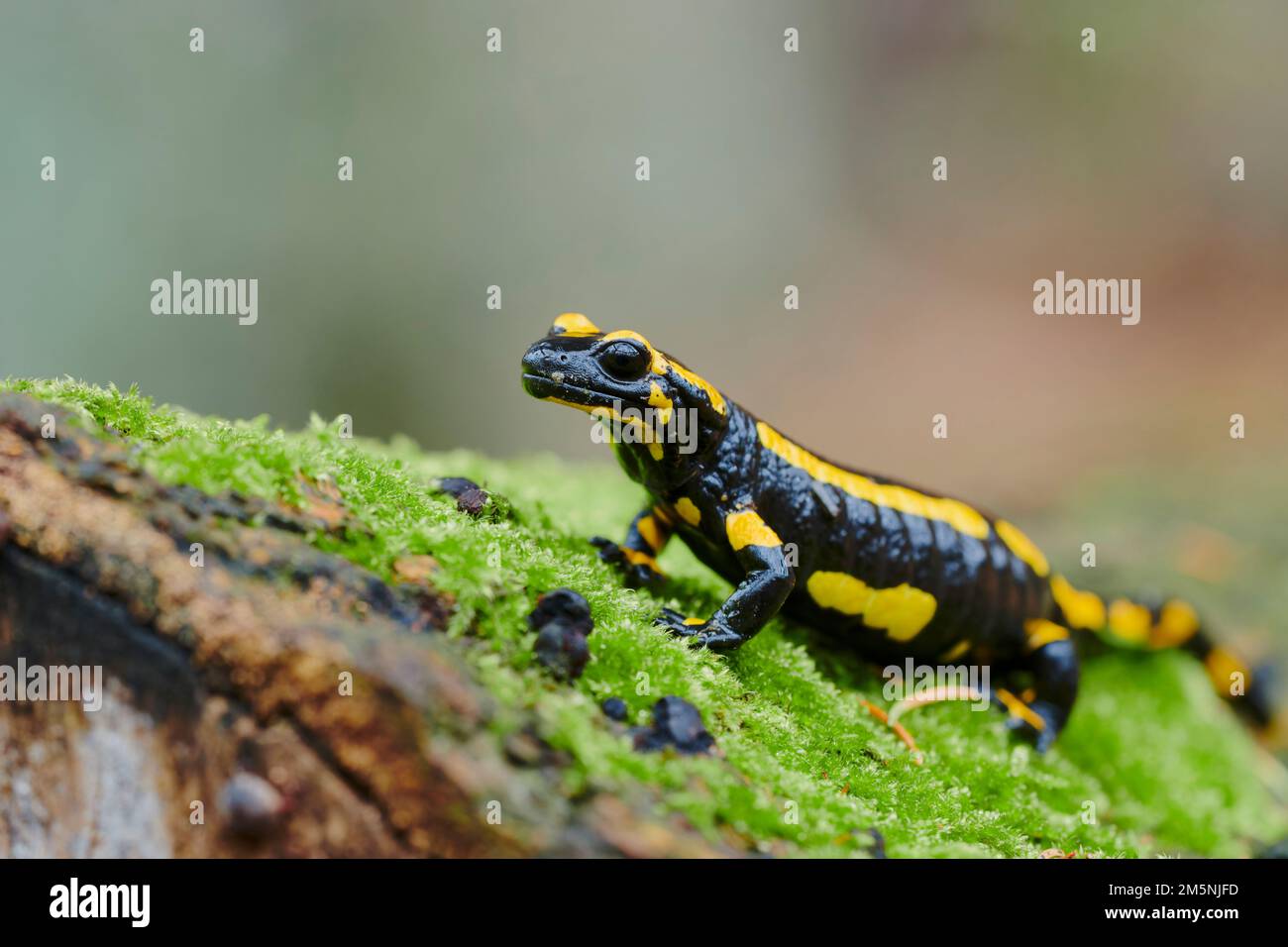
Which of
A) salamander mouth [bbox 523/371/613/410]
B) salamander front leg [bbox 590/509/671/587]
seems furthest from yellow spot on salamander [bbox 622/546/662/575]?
Result: salamander mouth [bbox 523/371/613/410]

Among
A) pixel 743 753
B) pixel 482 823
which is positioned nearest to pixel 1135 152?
pixel 743 753

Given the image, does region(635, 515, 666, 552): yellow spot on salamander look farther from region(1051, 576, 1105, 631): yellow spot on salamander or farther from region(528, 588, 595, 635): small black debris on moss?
region(1051, 576, 1105, 631): yellow spot on salamander

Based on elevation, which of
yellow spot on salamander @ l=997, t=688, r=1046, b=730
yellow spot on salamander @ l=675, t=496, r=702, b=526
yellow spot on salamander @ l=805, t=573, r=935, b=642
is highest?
yellow spot on salamander @ l=675, t=496, r=702, b=526

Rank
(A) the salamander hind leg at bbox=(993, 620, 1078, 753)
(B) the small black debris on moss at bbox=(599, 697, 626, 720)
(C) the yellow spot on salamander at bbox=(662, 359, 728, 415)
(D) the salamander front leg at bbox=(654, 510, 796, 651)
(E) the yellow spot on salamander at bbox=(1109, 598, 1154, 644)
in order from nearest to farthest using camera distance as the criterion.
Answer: (B) the small black debris on moss at bbox=(599, 697, 626, 720) < (D) the salamander front leg at bbox=(654, 510, 796, 651) < (C) the yellow spot on salamander at bbox=(662, 359, 728, 415) < (A) the salamander hind leg at bbox=(993, 620, 1078, 753) < (E) the yellow spot on salamander at bbox=(1109, 598, 1154, 644)

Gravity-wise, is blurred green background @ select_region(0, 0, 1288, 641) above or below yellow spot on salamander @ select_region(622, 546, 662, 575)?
above

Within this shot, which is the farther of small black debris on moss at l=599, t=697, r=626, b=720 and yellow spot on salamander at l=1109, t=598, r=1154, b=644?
yellow spot on salamander at l=1109, t=598, r=1154, b=644

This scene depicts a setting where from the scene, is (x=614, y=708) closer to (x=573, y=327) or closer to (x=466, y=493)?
(x=466, y=493)

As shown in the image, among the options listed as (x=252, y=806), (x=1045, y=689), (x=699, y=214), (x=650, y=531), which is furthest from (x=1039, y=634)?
(x=699, y=214)
